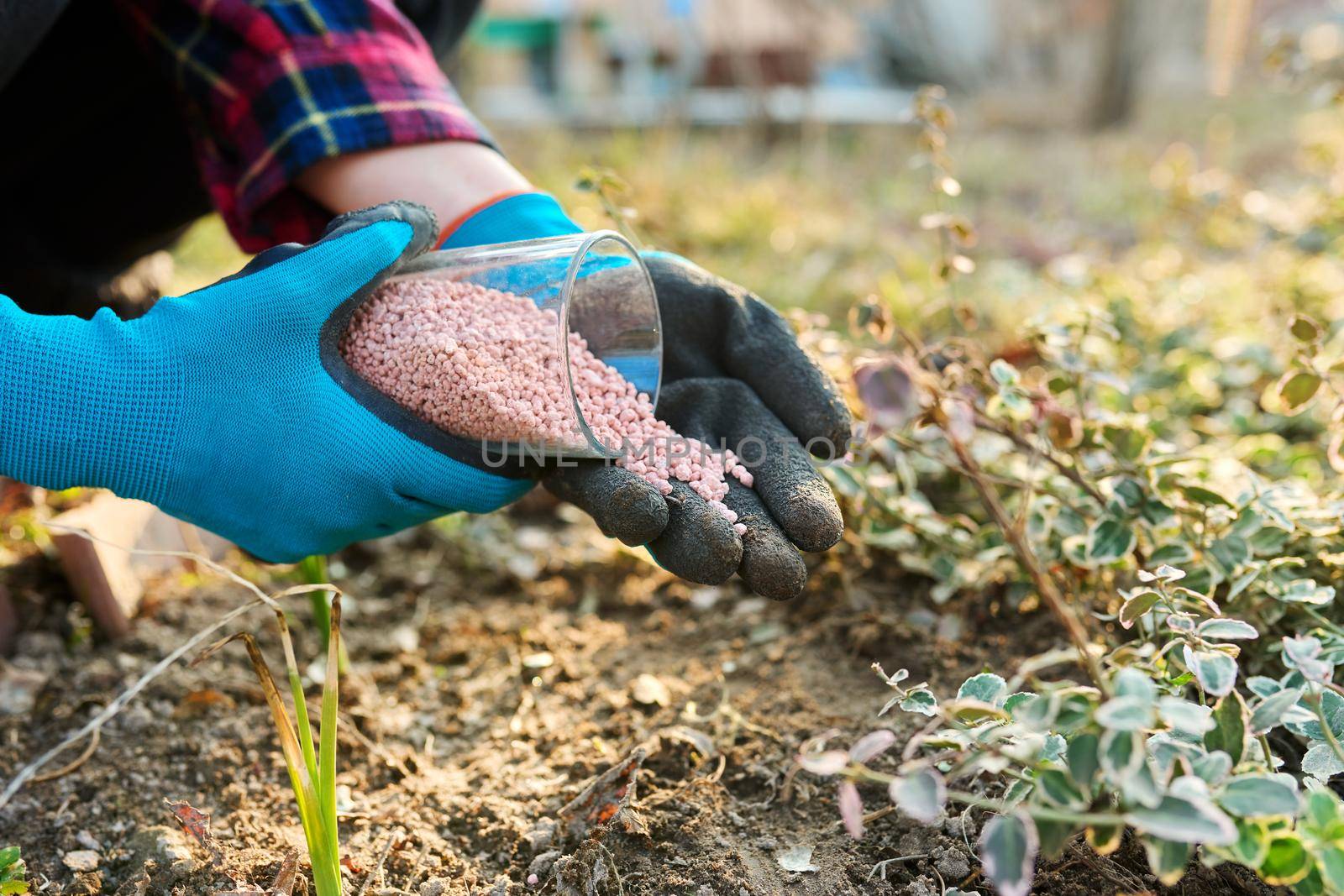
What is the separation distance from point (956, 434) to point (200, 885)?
0.89 meters

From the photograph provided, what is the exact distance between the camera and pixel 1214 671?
85 centimetres

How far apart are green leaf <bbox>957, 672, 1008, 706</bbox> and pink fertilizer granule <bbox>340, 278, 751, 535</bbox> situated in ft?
0.89

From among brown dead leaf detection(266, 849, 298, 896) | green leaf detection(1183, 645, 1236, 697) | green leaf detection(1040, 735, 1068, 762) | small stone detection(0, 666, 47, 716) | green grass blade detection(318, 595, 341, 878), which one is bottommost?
small stone detection(0, 666, 47, 716)

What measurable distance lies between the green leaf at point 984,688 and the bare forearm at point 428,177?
2.94 feet

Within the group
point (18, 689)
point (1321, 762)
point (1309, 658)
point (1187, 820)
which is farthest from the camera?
point (18, 689)

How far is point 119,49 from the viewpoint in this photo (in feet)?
5.84

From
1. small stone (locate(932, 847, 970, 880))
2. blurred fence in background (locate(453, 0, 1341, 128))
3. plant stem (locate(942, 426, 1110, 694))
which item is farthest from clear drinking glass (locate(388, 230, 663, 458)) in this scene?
blurred fence in background (locate(453, 0, 1341, 128))

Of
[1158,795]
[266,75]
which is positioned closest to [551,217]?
[266,75]

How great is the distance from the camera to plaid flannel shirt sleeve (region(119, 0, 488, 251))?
57.1 inches

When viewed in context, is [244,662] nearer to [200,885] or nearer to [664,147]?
[200,885]

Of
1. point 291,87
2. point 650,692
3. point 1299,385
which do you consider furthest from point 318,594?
point 1299,385

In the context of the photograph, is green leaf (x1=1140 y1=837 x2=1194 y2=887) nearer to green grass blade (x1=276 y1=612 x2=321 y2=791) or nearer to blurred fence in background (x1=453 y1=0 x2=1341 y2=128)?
green grass blade (x1=276 y1=612 x2=321 y2=791)

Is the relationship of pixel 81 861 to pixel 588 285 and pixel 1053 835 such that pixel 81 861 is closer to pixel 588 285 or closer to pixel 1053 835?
pixel 588 285

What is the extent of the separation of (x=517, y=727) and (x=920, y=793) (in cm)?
73
